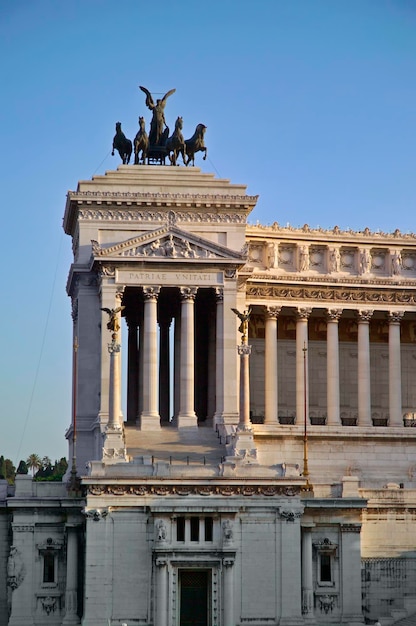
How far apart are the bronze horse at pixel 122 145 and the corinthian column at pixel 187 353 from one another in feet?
41.1

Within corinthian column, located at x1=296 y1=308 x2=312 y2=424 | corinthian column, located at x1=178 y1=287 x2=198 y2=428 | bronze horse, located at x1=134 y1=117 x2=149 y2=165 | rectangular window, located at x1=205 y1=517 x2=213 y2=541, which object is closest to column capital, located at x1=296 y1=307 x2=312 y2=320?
corinthian column, located at x1=296 y1=308 x2=312 y2=424

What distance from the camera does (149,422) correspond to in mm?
107562

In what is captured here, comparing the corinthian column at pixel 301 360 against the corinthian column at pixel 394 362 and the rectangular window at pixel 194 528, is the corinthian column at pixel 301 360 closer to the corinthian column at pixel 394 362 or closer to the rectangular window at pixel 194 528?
the corinthian column at pixel 394 362

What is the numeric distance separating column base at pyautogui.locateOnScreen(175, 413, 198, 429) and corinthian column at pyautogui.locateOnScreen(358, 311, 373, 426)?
15.8m

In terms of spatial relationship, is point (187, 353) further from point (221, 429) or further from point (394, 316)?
point (394, 316)

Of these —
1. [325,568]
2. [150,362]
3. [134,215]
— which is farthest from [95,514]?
[134,215]

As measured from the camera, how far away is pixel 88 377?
111 meters

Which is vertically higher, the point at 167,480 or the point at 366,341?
the point at 366,341

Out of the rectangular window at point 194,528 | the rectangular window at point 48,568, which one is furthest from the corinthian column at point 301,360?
the rectangular window at point 48,568

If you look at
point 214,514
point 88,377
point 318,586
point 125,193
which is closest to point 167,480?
Answer: point 214,514

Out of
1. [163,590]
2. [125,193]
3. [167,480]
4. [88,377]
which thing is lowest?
[163,590]

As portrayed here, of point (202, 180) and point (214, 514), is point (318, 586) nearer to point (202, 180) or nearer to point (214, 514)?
point (214, 514)

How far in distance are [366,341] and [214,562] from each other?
3150 centimetres

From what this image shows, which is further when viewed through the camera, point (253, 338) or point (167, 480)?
point (253, 338)
